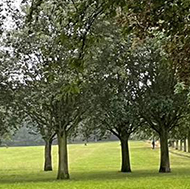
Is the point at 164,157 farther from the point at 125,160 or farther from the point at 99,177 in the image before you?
the point at 99,177

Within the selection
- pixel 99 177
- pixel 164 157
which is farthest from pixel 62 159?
pixel 164 157

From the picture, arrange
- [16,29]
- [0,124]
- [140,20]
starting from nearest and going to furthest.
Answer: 1. [140,20]
2. [16,29]
3. [0,124]

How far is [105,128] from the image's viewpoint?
35.5 metres

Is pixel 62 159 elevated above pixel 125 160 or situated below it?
above

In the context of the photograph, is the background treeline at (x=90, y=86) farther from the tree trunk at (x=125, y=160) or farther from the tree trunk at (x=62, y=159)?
the tree trunk at (x=125, y=160)

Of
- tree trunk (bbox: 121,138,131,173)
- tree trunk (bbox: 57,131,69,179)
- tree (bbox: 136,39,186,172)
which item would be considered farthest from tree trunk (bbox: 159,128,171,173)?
tree trunk (bbox: 57,131,69,179)

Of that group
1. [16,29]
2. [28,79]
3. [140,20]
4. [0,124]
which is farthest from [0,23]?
[140,20]

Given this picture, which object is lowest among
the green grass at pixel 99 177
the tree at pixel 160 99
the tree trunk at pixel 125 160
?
the green grass at pixel 99 177

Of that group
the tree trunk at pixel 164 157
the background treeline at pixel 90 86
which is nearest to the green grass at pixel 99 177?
the tree trunk at pixel 164 157

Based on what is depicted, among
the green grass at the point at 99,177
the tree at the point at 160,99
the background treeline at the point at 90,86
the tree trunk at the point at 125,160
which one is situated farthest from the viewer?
the tree trunk at the point at 125,160

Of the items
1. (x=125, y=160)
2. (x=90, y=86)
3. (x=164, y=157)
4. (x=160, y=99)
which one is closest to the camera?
(x=90, y=86)

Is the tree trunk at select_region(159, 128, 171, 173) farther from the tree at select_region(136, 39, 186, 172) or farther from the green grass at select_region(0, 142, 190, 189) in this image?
the green grass at select_region(0, 142, 190, 189)

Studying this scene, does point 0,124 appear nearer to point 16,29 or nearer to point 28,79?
point 28,79

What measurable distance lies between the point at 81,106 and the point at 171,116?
8242 millimetres
